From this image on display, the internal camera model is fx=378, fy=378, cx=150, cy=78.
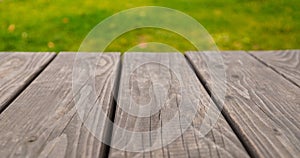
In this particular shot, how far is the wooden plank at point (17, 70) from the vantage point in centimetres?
129

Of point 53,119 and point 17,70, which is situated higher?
point 17,70

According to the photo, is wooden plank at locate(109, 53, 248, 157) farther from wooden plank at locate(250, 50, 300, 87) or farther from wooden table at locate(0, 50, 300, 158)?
wooden plank at locate(250, 50, 300, 87)

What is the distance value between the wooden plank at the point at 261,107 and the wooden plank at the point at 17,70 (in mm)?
677

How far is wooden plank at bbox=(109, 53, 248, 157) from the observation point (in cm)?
90

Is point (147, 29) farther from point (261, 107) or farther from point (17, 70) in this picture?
point (261, 107)

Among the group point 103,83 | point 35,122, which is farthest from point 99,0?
point 35,122

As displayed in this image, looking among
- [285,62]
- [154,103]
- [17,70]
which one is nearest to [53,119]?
[154,103]

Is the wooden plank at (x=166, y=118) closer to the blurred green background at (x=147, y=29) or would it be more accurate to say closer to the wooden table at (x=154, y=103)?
the wooden table at (x=154, y=103)

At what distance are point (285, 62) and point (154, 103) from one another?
853mm

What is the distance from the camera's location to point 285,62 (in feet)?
5.77

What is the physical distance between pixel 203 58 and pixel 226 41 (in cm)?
248

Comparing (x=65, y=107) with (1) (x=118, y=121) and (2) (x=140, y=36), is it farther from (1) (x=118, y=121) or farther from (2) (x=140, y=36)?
(2) (x=140, y=36)

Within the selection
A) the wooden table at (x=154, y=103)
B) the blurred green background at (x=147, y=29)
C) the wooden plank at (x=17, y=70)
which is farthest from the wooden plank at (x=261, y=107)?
the blurred green background at (x=147, y=29)

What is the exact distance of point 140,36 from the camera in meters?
4.40
